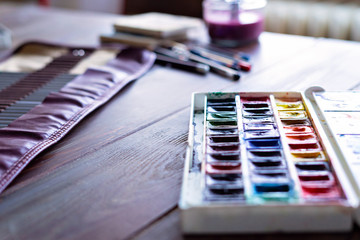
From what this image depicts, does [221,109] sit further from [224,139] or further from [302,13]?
[302,13]

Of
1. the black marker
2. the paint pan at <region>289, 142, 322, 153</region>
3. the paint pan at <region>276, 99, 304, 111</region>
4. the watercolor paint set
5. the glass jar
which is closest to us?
the watercolor paint set

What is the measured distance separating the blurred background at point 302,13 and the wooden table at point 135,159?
899 mm

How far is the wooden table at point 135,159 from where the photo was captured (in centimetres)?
45

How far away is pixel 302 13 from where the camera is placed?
196 cm

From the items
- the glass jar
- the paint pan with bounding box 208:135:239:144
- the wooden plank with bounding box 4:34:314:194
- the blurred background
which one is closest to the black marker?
the wooden plank with bounding box 4:34:314:194

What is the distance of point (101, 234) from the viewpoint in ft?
1.43

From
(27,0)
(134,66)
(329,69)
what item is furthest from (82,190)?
(27,0)

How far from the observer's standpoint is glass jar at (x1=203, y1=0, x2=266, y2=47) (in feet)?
3.41

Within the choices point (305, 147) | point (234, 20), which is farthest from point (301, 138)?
point (234, 20)

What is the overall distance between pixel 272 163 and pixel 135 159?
0.18 meters

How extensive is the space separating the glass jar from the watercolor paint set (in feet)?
1.38

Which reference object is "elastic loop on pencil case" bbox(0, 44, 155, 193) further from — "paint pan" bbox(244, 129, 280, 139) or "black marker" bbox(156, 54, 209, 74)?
"paint pan" bbox(244, 129, 280, 139)

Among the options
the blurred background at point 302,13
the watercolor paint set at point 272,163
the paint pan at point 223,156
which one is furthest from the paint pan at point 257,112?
the blurred background at point 302,13

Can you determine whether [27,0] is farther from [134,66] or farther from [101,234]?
[101,234]
